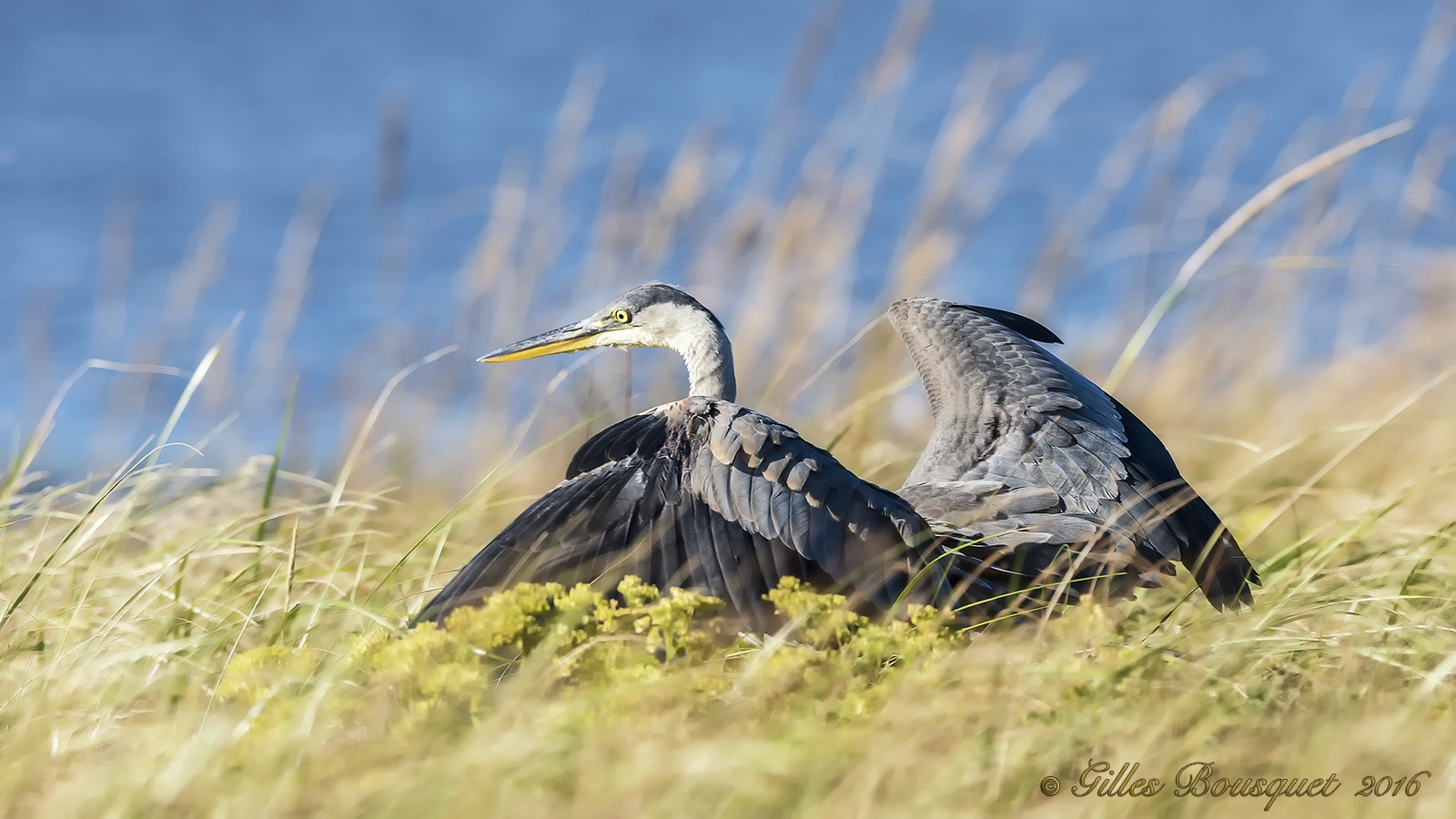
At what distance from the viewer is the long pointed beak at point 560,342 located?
4.30 m

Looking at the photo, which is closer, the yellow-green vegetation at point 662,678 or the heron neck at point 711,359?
the yellow-green vegetation at point 662,678

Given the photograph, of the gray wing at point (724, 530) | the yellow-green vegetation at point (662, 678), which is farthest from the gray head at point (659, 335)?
the gray wing at point (724, 530)

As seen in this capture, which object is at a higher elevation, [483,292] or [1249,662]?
[483,292]

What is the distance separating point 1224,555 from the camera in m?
2.95

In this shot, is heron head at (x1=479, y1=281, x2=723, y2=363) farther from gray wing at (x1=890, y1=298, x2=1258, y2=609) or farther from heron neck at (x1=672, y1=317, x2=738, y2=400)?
gray wing at (x1=890, y1=298, x2=1258, y2=609)

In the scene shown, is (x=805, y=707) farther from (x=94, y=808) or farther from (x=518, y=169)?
(x=518, y=169)

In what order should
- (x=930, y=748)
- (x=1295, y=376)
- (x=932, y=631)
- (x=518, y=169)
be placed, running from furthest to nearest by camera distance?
1. (x=1295, y=376)
2. (x=518, y=169)
3. (x=932, y=631)
4. (x=930, y=748)

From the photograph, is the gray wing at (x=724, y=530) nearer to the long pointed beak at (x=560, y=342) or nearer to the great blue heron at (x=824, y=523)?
the great blue heron at (x=824, y=523)

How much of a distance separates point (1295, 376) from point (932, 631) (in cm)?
459

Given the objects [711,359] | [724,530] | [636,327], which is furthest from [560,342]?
[724,530]

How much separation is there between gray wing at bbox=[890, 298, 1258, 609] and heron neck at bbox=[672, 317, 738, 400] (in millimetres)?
490

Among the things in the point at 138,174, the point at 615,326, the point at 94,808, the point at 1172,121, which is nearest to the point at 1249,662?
the point at 94,808

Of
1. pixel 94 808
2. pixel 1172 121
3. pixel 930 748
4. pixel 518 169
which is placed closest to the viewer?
pixel 94 808

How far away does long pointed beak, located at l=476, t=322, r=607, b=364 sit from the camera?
14.1ft
